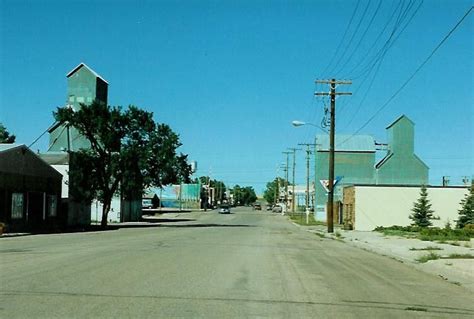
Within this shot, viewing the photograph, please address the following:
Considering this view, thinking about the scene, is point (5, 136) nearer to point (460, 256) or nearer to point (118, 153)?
point (118, 153)

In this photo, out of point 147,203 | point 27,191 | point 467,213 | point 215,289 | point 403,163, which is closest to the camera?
point 215,289

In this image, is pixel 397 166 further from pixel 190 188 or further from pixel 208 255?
pixel 190 188

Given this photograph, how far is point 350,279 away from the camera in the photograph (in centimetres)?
1518

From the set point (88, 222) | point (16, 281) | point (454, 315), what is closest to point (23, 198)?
point (88, 222)

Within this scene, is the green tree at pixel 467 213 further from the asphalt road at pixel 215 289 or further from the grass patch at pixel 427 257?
the asphalt road at pixel 215 289

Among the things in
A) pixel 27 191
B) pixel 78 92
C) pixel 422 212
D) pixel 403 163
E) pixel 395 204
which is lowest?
pixel 422 212

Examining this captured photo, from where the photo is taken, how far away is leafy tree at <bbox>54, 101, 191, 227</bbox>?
4900cm

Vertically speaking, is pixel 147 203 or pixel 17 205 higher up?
pixel 17 205

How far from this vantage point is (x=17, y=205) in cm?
4266

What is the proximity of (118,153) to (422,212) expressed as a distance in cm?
2382

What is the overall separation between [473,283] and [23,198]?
3479 centimetres

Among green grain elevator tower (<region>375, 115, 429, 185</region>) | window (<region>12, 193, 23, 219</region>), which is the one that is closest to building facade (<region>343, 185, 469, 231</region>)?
window (<region>12, 193, 23, 219</region>)

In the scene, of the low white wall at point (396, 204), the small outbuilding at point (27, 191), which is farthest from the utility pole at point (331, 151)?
the small outbuilding at point (27, 191)

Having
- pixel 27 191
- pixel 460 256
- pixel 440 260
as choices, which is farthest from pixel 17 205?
pixel 440 260
